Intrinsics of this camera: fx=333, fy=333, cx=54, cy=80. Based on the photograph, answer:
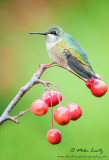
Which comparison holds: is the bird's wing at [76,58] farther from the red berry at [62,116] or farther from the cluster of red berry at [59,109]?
the red berry at [62,116]

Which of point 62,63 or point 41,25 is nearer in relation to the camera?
point 62,63

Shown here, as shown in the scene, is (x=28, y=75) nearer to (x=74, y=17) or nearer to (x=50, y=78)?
(x=50, y=78)

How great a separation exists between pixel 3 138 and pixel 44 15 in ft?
3.11

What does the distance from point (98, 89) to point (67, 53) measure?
306 mm

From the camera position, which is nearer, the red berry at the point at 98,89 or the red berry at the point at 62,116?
the red berry at the point at 62,116

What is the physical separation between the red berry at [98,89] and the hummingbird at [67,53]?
8cm

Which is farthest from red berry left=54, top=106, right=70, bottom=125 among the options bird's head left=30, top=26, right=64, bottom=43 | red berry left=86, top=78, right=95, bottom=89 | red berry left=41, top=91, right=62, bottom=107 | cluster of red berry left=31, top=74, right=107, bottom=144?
bird's head left=30, top=26, right=64, bottom=43

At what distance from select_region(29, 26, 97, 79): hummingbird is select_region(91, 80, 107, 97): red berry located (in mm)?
77

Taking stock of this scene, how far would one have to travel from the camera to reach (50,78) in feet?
6.95

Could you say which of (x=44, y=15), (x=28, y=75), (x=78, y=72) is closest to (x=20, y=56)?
(x=28, y=75)

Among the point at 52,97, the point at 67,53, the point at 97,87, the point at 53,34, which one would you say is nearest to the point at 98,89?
the point at 97,87

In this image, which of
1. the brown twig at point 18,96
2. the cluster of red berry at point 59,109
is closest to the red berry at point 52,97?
the cluster of red berry at point 59,109

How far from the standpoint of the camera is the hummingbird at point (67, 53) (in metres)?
1.51

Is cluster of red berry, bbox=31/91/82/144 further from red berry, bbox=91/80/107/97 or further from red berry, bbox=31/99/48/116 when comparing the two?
red berry, bbox=91/80/107/97
